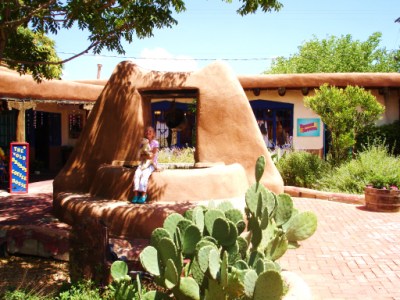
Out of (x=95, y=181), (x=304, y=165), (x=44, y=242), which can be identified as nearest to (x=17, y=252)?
(x=44, y=242)

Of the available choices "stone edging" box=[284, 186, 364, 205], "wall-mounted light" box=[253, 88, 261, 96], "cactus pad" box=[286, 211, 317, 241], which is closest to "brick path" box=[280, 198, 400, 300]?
"cactus pad" box=[286, 211, 317, 241]

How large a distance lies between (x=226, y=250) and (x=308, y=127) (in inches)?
522

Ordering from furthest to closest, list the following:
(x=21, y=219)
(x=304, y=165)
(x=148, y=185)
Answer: (x=304, y=165) < (x=21, y=219) < (x=148, y=185)

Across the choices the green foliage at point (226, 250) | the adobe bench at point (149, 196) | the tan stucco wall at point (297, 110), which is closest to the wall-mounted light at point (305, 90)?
the tan stucco wall at point (297, 110)

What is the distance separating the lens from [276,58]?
130 ft

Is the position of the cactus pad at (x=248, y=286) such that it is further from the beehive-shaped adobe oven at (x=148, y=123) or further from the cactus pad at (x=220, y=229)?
the beehive-shaped adobe oven at (x=148, y=123)

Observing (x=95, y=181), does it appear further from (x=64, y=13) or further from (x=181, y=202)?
(x=64, y=13)

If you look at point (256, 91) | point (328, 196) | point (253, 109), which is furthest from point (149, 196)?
point (253, 109)

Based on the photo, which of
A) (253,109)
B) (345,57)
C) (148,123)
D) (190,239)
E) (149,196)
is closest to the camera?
(190,239)

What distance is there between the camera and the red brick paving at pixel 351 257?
15.7 ft

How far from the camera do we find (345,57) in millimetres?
32594

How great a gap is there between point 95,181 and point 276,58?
34813 mm

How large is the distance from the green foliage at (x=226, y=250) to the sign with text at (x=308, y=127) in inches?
479

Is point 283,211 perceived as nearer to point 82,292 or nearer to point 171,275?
point 171,275
